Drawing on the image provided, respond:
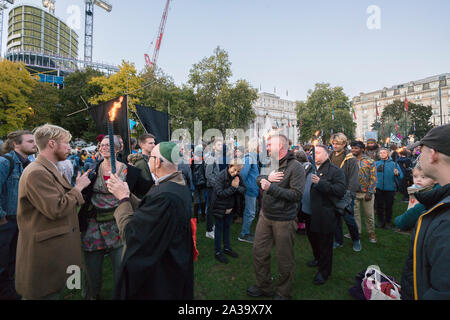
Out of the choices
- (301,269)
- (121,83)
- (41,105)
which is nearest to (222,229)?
(301,269)

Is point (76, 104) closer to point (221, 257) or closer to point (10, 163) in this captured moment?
point (10, 163)

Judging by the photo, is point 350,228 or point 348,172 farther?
point 350,228

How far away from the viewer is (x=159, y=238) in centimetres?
180

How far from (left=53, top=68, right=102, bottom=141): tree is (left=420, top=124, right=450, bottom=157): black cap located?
3627cm

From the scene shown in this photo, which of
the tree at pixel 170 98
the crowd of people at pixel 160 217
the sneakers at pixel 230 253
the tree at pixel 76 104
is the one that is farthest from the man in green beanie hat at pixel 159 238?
the tree at pixel 76 104

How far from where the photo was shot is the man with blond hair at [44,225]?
223 centimetres

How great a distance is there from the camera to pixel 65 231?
2.43m

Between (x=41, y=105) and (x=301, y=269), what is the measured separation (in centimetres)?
3845

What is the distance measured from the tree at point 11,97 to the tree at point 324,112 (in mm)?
47346

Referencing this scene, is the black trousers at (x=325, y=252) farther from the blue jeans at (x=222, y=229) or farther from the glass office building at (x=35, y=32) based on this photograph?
the glass office building at (x=35, y=32)

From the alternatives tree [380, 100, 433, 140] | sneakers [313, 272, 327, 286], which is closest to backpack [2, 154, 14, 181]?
sneakers [313, 272, 327, 286]

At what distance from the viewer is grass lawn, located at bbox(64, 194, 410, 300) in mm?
3617

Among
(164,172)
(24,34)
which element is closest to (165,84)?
(164,172)

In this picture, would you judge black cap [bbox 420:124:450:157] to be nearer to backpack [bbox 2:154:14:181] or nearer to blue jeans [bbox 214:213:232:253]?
blue jeans [bbox 214:213:232:253]
